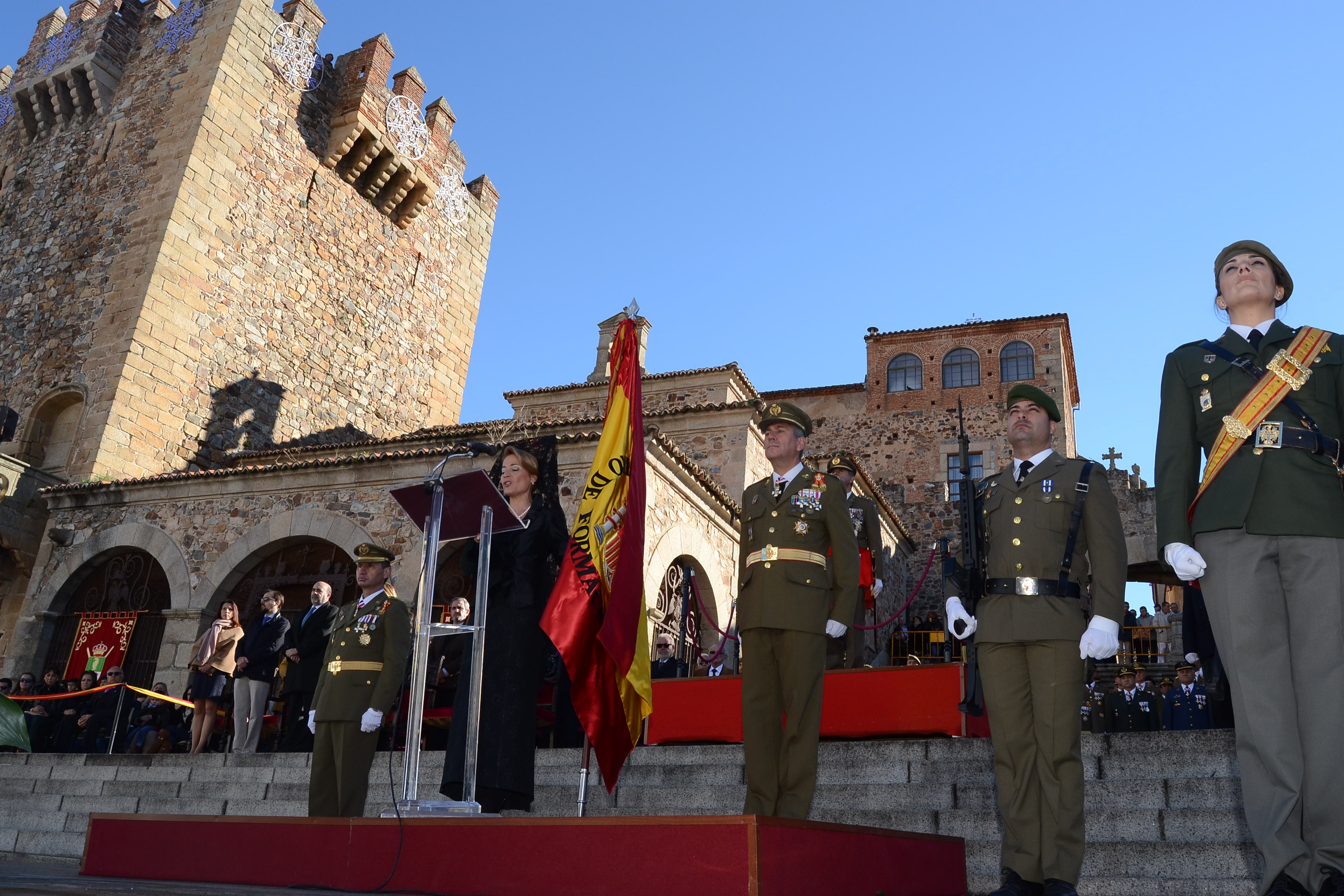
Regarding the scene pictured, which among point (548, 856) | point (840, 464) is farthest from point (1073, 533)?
point (840, 464)

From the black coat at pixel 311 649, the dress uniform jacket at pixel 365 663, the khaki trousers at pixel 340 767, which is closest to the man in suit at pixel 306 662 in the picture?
the black coat at pixel 311 649

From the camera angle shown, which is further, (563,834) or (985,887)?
(985,887)

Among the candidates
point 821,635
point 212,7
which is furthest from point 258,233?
point 821,635

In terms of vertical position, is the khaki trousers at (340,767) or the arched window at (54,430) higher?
the arched window at (54,430)

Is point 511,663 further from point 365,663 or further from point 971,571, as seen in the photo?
point 971,571

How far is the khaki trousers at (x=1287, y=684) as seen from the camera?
291cm

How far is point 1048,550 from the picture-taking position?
4.04 m

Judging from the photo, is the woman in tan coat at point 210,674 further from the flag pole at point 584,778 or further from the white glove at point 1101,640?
the white glove at point 1101,640


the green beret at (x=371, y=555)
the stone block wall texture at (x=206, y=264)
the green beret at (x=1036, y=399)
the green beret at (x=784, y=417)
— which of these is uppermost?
the stone block wall texture at (x=206, y=264)

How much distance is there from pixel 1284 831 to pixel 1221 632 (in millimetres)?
608

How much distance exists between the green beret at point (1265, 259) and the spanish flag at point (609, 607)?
115 inches

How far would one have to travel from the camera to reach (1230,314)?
3676 mm

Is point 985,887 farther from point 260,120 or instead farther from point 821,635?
point 260,120

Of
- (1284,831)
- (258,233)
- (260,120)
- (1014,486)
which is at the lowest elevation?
(1284,831)
